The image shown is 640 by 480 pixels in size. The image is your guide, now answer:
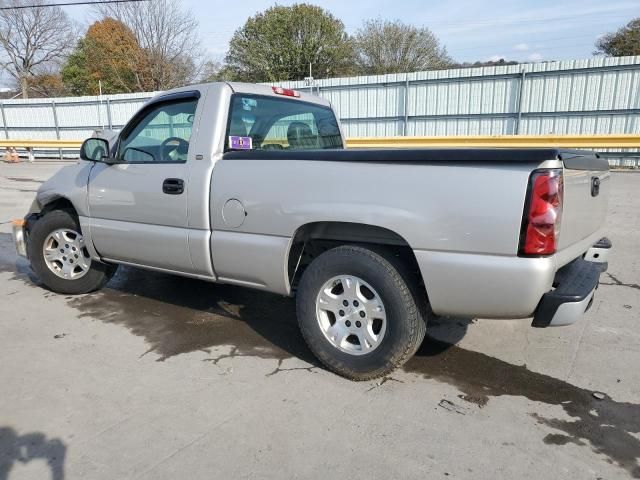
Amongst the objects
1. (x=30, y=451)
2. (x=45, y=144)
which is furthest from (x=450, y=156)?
(x=45, y=144)

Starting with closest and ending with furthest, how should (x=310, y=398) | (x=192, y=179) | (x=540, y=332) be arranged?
(x=310, y=398) → (x=192, y=179) → (x=540, y=332)

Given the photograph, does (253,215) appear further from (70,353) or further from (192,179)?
(70,353)

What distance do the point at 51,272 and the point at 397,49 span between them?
106 feet

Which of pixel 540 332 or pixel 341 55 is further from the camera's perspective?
pixel 341 55

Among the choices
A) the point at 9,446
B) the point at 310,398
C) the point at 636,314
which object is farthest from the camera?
the point at 636,314

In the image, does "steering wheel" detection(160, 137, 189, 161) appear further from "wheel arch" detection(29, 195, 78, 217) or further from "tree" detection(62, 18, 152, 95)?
"tree" detection(62, 18, 152, 95)

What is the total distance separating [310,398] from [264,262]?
→ 98cm

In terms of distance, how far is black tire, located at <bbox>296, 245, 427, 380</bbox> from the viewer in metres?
3.03

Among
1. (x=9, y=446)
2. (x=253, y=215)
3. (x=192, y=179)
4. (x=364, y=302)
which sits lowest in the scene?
(x=9, y=446)

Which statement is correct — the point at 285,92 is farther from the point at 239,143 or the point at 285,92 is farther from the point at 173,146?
Answer: the point at 173,146

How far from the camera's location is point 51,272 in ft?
16.3

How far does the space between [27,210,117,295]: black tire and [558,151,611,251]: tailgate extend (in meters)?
4.09

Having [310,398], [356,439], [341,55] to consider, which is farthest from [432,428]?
[341,55]

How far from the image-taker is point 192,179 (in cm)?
373
